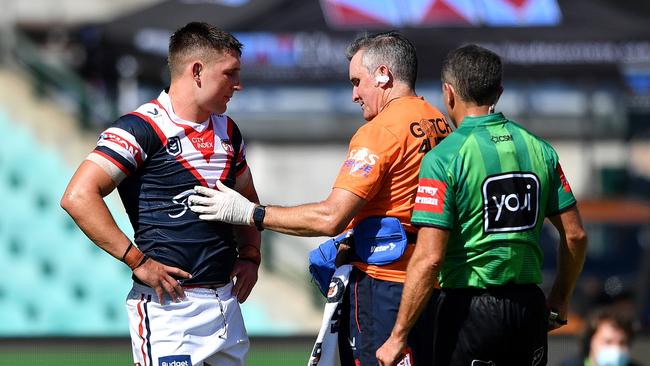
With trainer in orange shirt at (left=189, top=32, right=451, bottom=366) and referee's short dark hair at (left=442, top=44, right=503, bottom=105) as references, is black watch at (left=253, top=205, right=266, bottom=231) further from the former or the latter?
referee's short dark hair at (left=442, top=44, right=503, bottom=105)

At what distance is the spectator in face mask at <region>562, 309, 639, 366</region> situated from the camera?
5539 millimetres

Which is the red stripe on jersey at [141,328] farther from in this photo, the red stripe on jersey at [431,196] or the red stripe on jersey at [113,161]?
the red stripe on jersey at [431,196]

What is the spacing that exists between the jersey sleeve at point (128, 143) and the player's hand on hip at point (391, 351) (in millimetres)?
1069

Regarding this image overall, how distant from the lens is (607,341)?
219 inches

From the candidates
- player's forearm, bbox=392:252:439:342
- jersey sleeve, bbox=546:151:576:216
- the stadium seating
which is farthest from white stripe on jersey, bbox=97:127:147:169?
the stadium seating

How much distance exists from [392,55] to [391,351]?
42.7 inches

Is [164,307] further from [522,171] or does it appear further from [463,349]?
[522,171]

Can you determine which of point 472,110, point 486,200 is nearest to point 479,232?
point 486,200

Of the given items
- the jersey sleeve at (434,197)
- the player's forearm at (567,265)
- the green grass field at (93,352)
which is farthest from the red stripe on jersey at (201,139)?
the green grass field at (93,352)

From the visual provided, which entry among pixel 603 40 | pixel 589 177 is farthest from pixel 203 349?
pixel 589 177

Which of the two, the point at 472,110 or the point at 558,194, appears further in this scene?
the point at 558,194

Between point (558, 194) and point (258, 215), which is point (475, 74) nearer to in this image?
point (558, 194)

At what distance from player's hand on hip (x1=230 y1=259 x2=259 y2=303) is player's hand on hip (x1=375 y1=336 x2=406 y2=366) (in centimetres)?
68

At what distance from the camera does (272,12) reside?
31.3 ft
